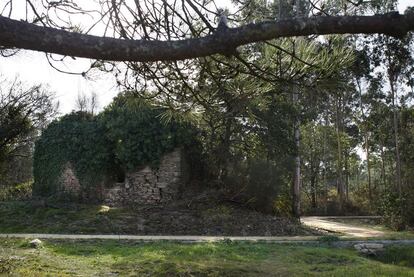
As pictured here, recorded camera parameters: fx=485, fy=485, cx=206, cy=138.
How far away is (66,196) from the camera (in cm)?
1727

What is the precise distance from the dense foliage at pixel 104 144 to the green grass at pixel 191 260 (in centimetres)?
673

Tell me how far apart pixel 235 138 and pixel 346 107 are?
20.9 meters

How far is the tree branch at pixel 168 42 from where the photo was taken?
9.41 feet

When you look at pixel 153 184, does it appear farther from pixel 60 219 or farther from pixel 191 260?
pixel 191 260

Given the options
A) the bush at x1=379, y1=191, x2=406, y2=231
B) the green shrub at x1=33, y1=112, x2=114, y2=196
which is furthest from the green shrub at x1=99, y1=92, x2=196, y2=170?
the bush at x1=379, y1=191, x2=406, y2=231

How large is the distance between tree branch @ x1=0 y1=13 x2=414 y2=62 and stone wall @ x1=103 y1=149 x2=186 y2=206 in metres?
14.1

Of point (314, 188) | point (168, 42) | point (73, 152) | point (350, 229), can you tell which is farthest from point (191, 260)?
point (314, 188)

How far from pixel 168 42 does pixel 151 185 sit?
1434 cm

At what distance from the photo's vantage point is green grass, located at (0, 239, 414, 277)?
25.0ft

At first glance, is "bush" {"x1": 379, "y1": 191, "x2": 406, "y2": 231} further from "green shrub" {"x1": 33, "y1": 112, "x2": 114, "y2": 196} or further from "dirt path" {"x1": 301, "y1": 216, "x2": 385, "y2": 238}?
"green shrub" {"x1": 33, "y1": 112, "x2": 114, "y2": 196}

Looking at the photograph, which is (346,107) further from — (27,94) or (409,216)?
(27,94)

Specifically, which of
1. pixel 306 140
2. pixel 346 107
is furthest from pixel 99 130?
pixel 346 107

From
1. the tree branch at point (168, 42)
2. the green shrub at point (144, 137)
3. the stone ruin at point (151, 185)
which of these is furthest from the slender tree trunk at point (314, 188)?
the tree branch at point (168, 42)

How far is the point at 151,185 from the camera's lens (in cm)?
1719
